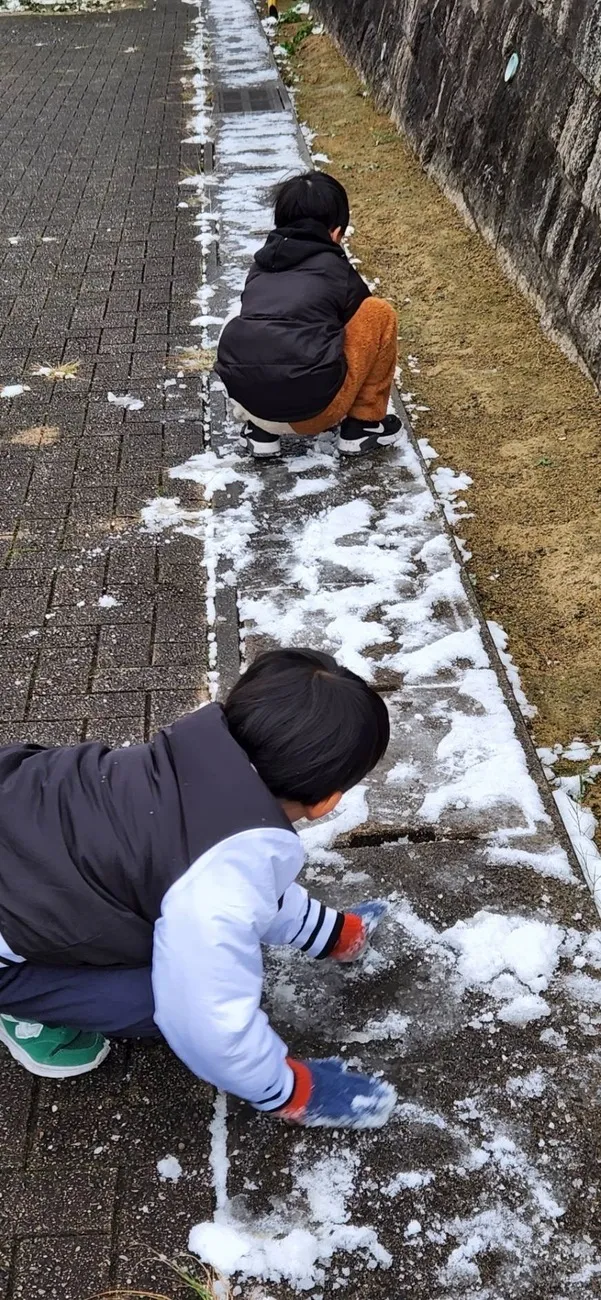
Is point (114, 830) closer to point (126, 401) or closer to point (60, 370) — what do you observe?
point (126, 401)

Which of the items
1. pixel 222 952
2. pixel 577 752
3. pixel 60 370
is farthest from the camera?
pixel 60 370

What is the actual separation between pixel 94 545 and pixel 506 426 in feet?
6.32

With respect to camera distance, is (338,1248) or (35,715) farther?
(35,715)

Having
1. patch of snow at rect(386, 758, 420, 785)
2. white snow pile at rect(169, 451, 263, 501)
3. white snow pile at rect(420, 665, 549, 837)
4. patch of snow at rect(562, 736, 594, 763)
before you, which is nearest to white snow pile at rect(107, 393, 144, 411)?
white snow pile at rect(169, 451, 263, 501)

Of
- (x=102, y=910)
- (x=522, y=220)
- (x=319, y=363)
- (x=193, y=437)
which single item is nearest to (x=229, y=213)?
(x=522, y=220)

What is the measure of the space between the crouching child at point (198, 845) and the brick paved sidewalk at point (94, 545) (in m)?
0.33

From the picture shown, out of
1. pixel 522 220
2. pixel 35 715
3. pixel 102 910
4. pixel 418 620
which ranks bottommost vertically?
pixel 35 715

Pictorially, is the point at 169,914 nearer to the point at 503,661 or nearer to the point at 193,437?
the point at 503,661

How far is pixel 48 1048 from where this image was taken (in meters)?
2.00

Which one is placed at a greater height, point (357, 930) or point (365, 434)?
point (365, 434)

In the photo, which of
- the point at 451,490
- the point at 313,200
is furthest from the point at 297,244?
the point at 451,490

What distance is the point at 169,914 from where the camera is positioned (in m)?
1.63

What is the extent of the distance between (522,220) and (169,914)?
4.87 meters

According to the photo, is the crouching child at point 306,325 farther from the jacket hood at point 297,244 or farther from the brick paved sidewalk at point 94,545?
the brick paved sidewalk at point 94,545
